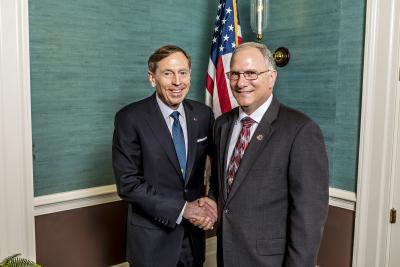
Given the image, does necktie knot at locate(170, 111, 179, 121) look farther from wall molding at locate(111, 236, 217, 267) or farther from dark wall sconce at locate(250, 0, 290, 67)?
wall molding at locate(111, 236, 217, 267)

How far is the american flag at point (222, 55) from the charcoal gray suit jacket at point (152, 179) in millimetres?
984

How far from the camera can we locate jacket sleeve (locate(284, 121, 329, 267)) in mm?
1452

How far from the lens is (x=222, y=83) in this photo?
2910mm

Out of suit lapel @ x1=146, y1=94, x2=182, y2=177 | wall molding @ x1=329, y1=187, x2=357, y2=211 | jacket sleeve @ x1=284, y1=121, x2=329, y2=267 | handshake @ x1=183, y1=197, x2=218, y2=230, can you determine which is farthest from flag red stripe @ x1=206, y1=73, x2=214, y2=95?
jacket sleeve @ x1=284, y1=121, x2=329, y2=267

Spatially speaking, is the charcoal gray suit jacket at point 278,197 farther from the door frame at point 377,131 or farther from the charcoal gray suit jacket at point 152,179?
the door frame at point 377,131

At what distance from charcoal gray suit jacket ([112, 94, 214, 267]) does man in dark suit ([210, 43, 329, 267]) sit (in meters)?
0.27

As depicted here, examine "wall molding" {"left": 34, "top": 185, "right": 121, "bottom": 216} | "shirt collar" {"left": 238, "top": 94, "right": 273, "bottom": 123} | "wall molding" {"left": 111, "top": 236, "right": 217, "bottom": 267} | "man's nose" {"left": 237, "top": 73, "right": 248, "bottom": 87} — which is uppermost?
"man's nose" {"left": 237, "top": 73, "right": 248, "bottom": 87}

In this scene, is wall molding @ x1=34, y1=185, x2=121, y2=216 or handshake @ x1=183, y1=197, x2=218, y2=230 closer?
handshake @ x1=183, y1=197, x2=218, y2=230

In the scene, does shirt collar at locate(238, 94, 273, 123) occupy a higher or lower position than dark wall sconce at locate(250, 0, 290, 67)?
lower

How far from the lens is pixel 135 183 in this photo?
1790 millimetres

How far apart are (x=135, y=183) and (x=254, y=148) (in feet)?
1.84

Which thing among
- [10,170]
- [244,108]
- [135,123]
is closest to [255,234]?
[244,108]

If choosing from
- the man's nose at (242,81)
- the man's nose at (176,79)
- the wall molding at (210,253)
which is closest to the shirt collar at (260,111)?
the man's nose at (242,81)

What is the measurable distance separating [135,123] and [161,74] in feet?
0.79
